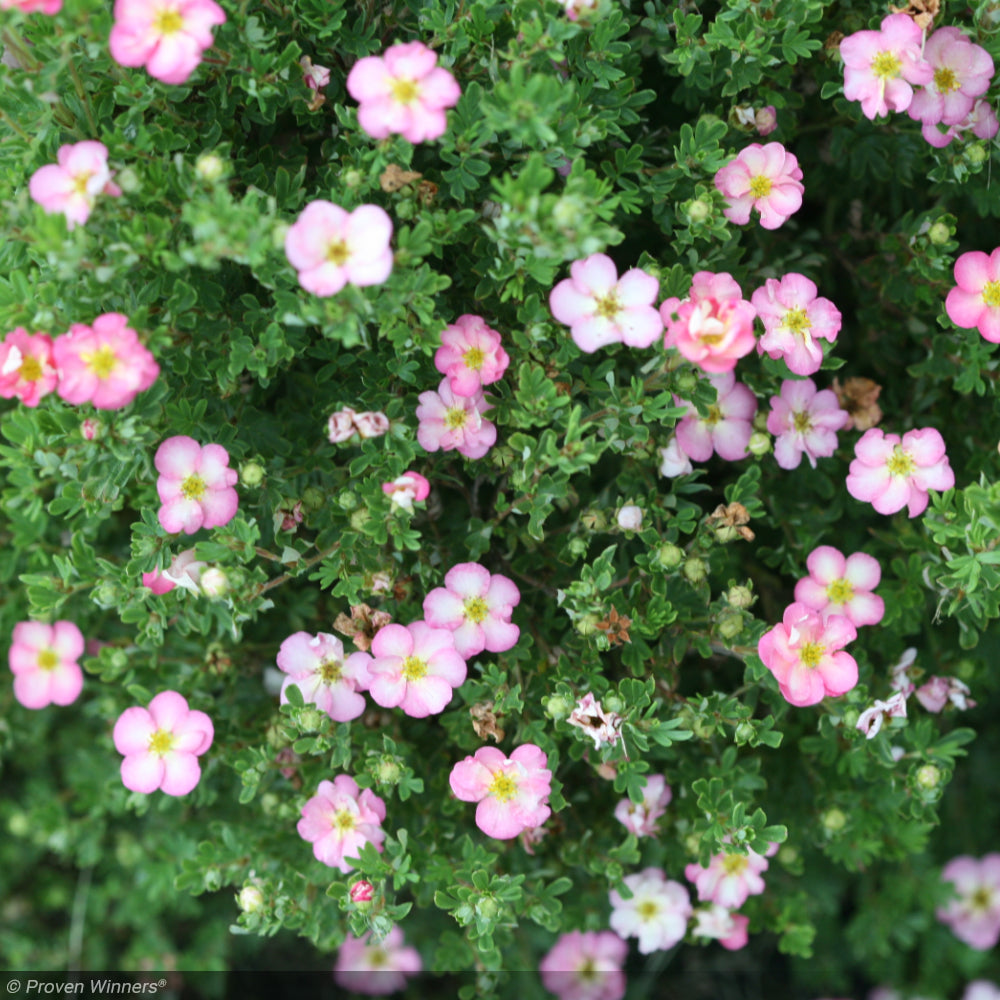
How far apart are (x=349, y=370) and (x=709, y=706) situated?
3.12ft

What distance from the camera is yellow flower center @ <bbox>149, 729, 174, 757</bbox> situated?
1.97 meters

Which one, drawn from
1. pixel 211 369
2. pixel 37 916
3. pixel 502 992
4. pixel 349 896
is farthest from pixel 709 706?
pixel 37 916

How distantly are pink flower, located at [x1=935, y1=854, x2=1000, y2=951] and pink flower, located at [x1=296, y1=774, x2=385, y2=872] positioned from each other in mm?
1871

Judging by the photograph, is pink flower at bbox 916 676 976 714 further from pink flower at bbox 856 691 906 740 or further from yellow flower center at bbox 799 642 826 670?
yellow flower center at bbox 799 642 826 670

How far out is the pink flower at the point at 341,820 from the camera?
1897mm

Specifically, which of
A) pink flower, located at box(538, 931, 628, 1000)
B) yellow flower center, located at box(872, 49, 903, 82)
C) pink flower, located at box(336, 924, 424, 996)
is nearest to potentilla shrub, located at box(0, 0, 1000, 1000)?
yellow flower center, located at box(872, 49, 903, 82)

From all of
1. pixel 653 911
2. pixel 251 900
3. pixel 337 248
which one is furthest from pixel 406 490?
pixel 653 911

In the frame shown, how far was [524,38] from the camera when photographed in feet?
5.21

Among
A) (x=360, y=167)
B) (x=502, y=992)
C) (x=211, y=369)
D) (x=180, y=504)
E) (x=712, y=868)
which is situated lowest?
(x=502, y=992)

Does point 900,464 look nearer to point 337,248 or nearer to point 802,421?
point 802,421

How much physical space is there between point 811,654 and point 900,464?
411mm

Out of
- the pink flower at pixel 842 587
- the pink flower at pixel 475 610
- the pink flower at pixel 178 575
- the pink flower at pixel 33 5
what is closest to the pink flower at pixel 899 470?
the pink flower at pixel 842 587

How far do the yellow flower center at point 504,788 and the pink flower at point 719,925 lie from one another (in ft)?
2.17

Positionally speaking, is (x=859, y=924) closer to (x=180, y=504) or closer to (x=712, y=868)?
(x=712, y=868)
